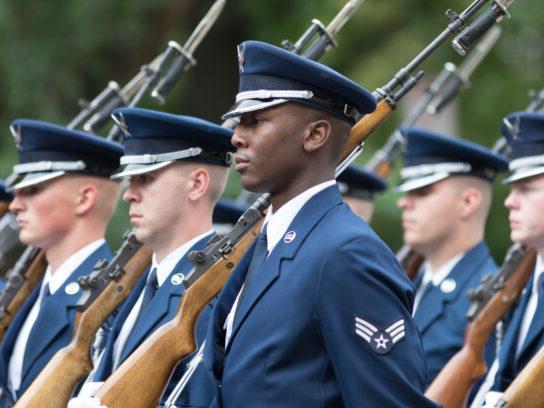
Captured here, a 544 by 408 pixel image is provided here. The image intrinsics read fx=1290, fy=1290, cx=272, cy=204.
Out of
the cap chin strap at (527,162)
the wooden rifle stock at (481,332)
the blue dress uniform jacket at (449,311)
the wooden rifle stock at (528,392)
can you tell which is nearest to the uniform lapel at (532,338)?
the wooden rifle stock at (481,332)

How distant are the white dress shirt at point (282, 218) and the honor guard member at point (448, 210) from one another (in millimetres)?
3320

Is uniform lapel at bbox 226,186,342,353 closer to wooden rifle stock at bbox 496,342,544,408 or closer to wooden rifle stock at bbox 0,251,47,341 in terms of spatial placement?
wooden rifle stock at bbox 496,342,544,408

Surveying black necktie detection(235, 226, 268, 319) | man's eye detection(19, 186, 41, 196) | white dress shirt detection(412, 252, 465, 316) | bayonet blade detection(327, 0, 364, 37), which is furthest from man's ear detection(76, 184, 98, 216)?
black necktie detection(235, 226, 268, 319)

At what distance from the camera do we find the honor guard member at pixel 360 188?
910 centimetres

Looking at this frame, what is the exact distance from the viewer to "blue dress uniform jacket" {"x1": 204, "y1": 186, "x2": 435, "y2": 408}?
4379 millimetres

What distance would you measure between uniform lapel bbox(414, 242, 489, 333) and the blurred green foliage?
543 centimetres

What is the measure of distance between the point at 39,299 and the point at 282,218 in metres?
2.77

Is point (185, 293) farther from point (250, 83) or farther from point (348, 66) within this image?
point (348, 66)

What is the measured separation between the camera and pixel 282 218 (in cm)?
482

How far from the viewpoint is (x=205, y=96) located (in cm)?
1479

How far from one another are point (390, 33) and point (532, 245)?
28.4 ft

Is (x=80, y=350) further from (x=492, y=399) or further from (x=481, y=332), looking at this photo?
(x=481, y=332)

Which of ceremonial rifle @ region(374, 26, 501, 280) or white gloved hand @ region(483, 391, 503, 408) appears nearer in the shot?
white gloved hand @ region(483, 391, 503, 408)

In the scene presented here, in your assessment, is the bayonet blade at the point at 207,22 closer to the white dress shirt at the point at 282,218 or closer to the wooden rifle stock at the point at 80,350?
the wooden rifle stock at the point at 80,350
